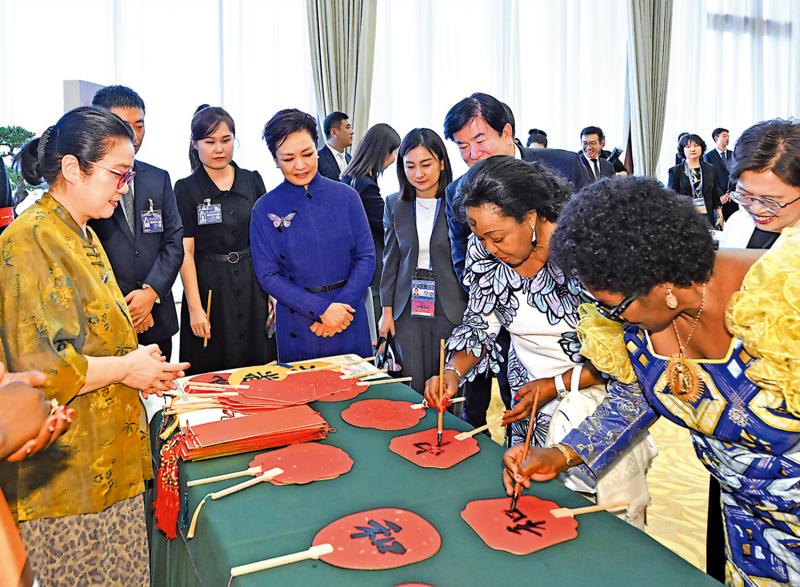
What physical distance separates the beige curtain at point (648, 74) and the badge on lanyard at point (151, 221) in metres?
6.50

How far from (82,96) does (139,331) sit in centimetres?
101

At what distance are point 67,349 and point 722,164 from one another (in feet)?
25.3

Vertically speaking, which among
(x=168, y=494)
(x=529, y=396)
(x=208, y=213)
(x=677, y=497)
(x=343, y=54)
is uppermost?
(x=343, y=54)

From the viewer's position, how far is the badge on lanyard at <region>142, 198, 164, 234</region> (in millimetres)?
2439

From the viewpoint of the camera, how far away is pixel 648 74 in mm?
7699

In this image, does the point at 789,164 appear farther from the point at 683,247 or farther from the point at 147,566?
the point at 147,566

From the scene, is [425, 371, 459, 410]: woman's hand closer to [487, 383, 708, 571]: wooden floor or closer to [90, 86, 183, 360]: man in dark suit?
[487, 383, 708, 571]: wooden floor

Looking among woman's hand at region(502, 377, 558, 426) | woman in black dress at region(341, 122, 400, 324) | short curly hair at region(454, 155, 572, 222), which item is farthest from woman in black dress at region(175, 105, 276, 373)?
woman's hand at region(502, 377, 558, 426)

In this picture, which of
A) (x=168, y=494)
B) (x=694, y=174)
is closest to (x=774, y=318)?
(x=168, y=494)

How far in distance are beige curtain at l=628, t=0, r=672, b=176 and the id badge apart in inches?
232

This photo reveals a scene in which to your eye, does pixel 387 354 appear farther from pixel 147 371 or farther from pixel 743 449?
pixel 743 449

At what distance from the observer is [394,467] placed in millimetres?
1397

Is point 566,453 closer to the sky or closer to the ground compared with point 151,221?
closer to the ground

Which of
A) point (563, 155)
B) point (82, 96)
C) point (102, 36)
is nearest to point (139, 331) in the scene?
point (82, 96)
